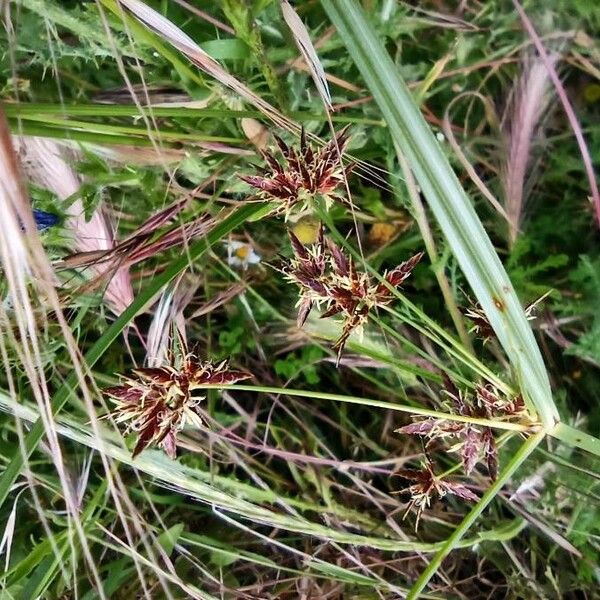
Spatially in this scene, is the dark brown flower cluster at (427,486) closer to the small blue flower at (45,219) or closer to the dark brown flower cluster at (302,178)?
the dark brown flower cluster at (302,178)

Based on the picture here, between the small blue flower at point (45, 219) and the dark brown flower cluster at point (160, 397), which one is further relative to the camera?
the small blue flower at point (45, 219)

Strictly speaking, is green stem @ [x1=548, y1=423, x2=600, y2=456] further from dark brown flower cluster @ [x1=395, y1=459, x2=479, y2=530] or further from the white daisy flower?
the white daisy flower

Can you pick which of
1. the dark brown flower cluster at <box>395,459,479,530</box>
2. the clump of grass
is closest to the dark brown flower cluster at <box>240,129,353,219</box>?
the clump of grass

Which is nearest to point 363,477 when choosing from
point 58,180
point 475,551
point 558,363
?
A: point 475,551

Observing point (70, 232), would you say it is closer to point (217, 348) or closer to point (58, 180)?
point (58, 180)

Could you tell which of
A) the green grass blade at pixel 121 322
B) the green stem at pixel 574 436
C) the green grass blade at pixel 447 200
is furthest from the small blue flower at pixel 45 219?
the green stem at pixel 574 436
